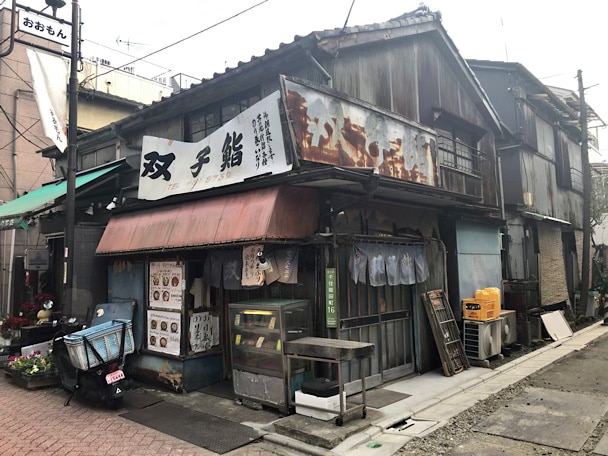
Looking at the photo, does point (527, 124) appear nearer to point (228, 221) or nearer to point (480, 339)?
point (480, 339)

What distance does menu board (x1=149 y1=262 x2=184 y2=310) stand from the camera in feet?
30.5

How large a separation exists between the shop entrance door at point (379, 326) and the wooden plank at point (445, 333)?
534 millimetres

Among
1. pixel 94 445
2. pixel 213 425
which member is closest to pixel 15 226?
pixel 94 445

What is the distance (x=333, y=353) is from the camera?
6.71 metres

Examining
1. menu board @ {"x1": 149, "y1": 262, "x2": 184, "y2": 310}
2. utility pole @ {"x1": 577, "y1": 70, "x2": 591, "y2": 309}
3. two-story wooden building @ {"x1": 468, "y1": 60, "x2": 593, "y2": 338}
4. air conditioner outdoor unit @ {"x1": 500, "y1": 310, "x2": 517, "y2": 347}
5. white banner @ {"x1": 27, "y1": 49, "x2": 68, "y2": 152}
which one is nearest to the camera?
menu board @ {"x1": 149, "y1": 262, "x2": 184, "y2": 310}

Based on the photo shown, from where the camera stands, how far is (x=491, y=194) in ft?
47.4

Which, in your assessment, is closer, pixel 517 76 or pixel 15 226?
pixel 15 226

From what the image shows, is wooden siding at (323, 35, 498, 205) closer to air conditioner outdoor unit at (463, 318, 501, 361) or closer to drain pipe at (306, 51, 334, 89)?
drain pipe at (306, 51, 334, 89)

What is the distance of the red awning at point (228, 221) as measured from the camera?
7.36 meters

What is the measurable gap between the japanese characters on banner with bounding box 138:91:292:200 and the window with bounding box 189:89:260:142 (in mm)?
983

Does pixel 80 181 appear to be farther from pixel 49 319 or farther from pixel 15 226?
pixel 49 319

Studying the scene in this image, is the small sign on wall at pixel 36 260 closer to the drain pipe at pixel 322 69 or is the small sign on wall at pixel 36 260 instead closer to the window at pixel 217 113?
the window at pixel 217 113

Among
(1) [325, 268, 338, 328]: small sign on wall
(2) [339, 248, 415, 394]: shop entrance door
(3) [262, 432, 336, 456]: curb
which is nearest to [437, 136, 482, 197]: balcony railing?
(2) [339, 248, 415, 394]: shop entrance door

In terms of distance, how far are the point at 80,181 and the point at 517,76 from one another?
15.4 m
